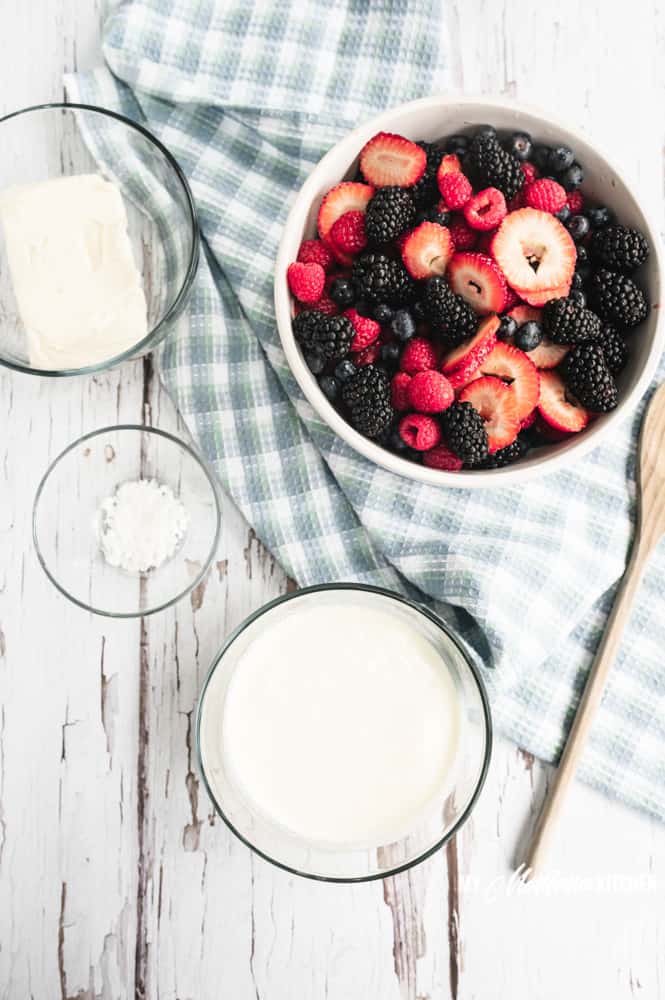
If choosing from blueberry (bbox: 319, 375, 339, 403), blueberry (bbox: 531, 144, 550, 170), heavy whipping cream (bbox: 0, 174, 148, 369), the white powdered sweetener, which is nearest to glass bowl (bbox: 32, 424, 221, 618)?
the white powdered sweetener

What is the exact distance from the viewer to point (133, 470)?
136 centimetres

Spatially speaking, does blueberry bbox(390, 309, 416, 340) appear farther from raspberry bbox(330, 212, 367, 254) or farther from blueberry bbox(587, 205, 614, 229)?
blueberry bbox(587, 205, 614, 229)

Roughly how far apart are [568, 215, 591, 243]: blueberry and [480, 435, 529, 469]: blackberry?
10.2 inches

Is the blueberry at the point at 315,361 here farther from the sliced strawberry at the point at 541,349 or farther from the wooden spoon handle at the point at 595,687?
the wooden spoon handle at the point at 595,687

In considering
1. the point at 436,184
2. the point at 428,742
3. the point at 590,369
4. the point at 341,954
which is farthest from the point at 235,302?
the point at 341,954

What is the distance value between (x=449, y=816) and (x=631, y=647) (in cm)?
34

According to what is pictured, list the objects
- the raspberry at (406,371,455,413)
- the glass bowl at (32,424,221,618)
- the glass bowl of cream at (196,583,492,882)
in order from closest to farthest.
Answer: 1. the raspberry at (406,371,455,413)
2. the glass bowl of cream at (196,583,492,882)
3. the glass bowl at (32,424,221,618)

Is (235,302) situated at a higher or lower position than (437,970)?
higher

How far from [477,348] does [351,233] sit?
8.3 inches

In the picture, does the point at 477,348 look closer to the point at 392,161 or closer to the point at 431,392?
the point at 431,392

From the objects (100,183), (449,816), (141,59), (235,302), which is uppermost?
(141,59)

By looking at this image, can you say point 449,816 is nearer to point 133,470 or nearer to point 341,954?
point 341,954

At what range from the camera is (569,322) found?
3.55 feet

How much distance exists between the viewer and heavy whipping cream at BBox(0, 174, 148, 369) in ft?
4.16
